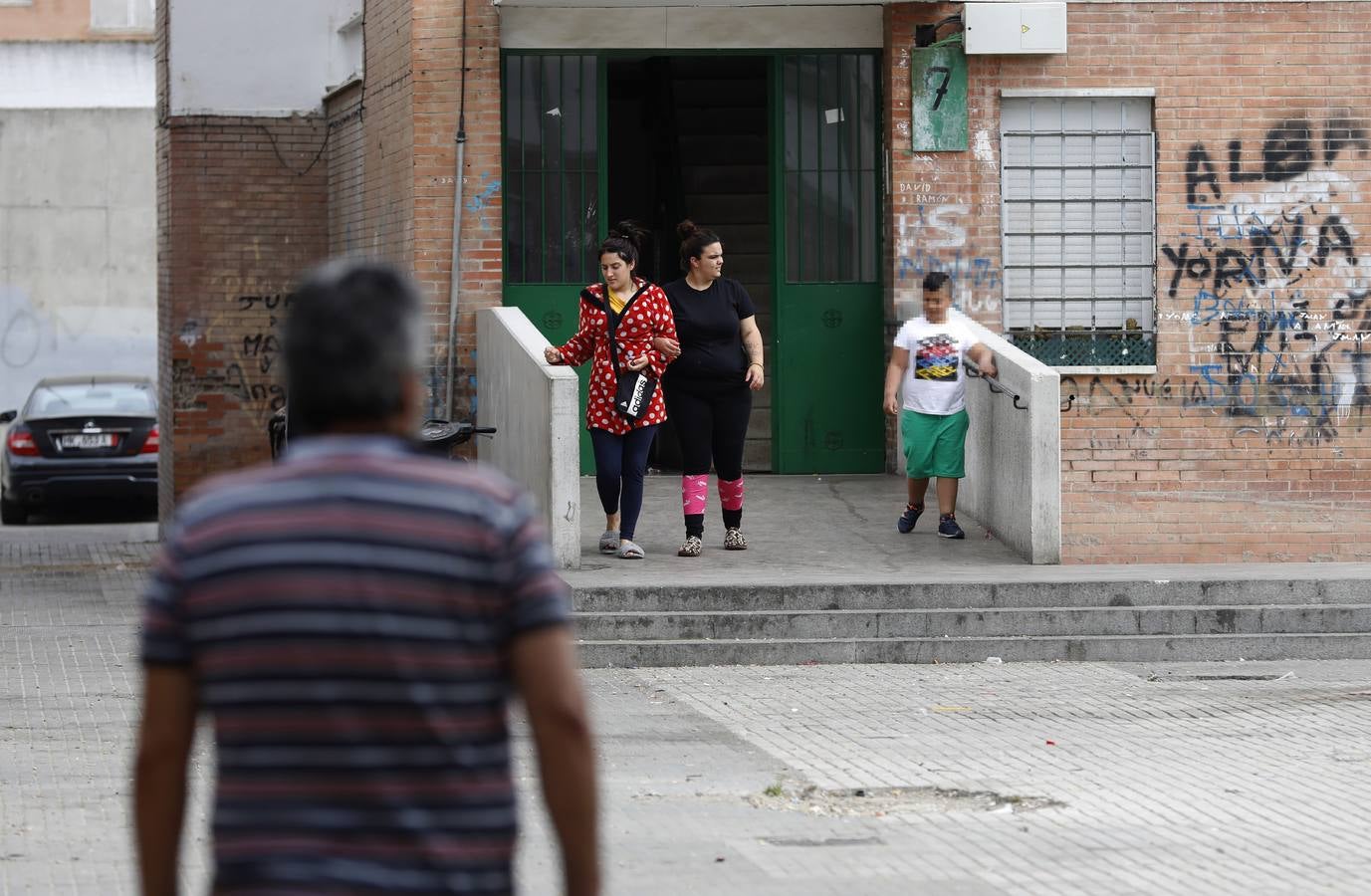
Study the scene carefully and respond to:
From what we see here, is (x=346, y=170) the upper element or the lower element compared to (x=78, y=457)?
upper

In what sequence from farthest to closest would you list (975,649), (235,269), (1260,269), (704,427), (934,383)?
(235,269) < (1260,269) < (934,383) < (704,427) < (975,649)

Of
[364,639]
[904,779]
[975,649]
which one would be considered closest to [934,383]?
[975,649]

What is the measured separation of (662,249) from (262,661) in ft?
52.5

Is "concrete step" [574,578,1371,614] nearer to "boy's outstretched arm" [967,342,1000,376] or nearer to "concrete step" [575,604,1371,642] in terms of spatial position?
"concrete step" [575,604,1371,642]

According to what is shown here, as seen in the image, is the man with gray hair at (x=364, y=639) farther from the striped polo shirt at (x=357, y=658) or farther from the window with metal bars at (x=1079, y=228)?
the window with metal bars at (x=1079, y=228)

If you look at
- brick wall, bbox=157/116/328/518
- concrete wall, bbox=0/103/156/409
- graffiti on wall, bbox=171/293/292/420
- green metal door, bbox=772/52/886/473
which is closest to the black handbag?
green metal door, bbox=772/52/886/473

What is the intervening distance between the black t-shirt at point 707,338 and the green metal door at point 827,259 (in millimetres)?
3220

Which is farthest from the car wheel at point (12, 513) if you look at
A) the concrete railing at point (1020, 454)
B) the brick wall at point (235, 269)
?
the concrete railing at point (1020, 454)

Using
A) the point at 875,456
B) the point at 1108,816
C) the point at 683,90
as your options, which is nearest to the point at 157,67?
the point at 683,90

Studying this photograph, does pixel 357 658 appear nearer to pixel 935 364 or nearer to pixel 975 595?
pixel 975 595

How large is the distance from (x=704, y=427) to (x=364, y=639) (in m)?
9.27

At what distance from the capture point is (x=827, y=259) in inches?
598

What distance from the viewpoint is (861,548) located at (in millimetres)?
12602

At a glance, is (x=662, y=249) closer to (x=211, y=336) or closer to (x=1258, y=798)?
(x=211, y=336)
